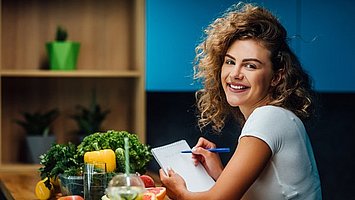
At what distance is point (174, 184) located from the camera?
247 centimetres

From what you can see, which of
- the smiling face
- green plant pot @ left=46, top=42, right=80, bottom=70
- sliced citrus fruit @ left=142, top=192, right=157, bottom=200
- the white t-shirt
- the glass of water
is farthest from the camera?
green plant pot @ left=46, top=42, right=80, bottom=70

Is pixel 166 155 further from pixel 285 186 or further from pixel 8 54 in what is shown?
pixel 8 54

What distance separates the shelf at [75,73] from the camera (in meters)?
4.09

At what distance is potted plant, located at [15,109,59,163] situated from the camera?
14.0 feet

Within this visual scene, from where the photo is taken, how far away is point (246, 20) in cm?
259

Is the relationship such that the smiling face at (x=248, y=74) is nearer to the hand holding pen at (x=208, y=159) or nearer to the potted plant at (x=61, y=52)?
the hand holding pen at (x=208, y=159)

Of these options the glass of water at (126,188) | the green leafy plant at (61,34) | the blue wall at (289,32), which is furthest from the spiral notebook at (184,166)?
the green leafy plant at (61,34)

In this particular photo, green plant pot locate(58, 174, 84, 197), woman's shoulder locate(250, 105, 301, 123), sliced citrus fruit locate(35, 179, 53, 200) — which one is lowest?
sliced citrus fruit locate(35, 179, 53, 200)

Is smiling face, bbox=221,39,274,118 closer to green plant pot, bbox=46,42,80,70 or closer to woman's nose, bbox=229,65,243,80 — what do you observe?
woman's nose, bbox=229,65,243,80

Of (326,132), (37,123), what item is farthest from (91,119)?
(326,132)

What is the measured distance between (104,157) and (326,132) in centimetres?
208

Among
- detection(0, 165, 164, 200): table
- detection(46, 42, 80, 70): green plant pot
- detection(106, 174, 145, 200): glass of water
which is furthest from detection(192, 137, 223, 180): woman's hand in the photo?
detection(46, 42, 80, 70): green plant pot

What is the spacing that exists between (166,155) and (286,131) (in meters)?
0.38

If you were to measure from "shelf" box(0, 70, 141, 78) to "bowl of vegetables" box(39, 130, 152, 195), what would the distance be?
1325mm
